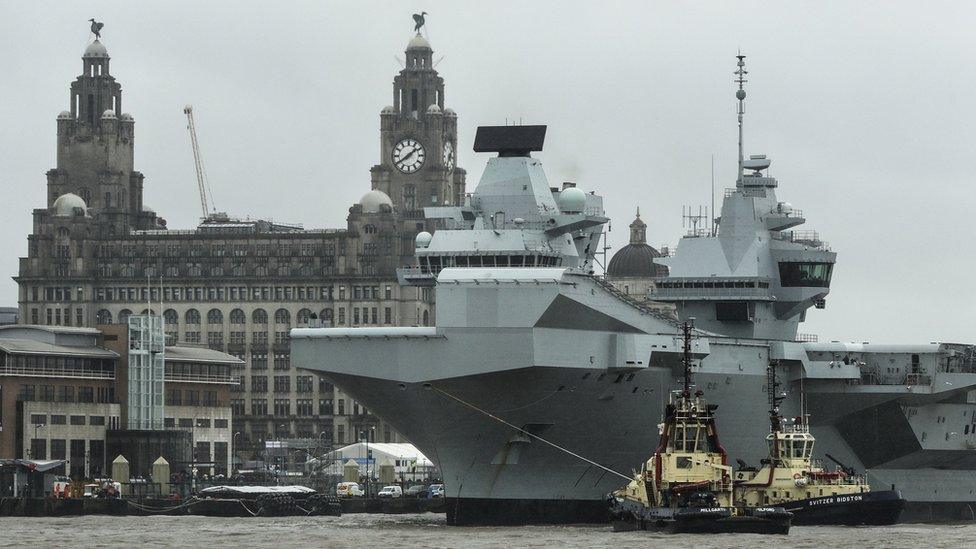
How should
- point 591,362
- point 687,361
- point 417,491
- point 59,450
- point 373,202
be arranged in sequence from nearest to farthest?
point 687,361 → point 591,362 → point 417,491 → point 59,450 → point 373,202

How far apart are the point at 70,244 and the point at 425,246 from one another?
295 feet

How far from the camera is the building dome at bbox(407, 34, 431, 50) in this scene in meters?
175

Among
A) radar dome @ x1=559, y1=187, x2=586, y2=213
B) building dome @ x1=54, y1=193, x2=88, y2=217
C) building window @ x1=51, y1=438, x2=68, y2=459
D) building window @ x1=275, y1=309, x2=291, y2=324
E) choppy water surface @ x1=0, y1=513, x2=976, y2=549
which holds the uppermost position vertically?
building dome @ x1=54, y1=193, x2=88, y2=217

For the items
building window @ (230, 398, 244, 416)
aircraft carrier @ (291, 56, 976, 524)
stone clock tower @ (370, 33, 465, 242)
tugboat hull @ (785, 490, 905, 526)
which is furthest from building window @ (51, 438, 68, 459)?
stone clock tower @ (370, 33, 465, 242)

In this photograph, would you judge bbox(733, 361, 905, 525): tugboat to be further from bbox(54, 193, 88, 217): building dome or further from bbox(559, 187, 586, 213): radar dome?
bbox(54, 193, 88, 217): building dome

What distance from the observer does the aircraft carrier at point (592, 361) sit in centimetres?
7150

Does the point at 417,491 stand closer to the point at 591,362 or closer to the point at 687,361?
the point at 591,362

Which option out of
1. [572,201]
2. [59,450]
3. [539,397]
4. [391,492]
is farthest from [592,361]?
[59,450]

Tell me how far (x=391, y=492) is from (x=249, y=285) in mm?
57852

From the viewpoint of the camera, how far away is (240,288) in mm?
165125

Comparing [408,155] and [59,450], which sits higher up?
[408,155]

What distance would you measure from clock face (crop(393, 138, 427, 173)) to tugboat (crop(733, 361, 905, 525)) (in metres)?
101

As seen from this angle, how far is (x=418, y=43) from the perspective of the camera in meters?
175

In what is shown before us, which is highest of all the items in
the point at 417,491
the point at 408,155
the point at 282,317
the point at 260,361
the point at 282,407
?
the point at 408,155
